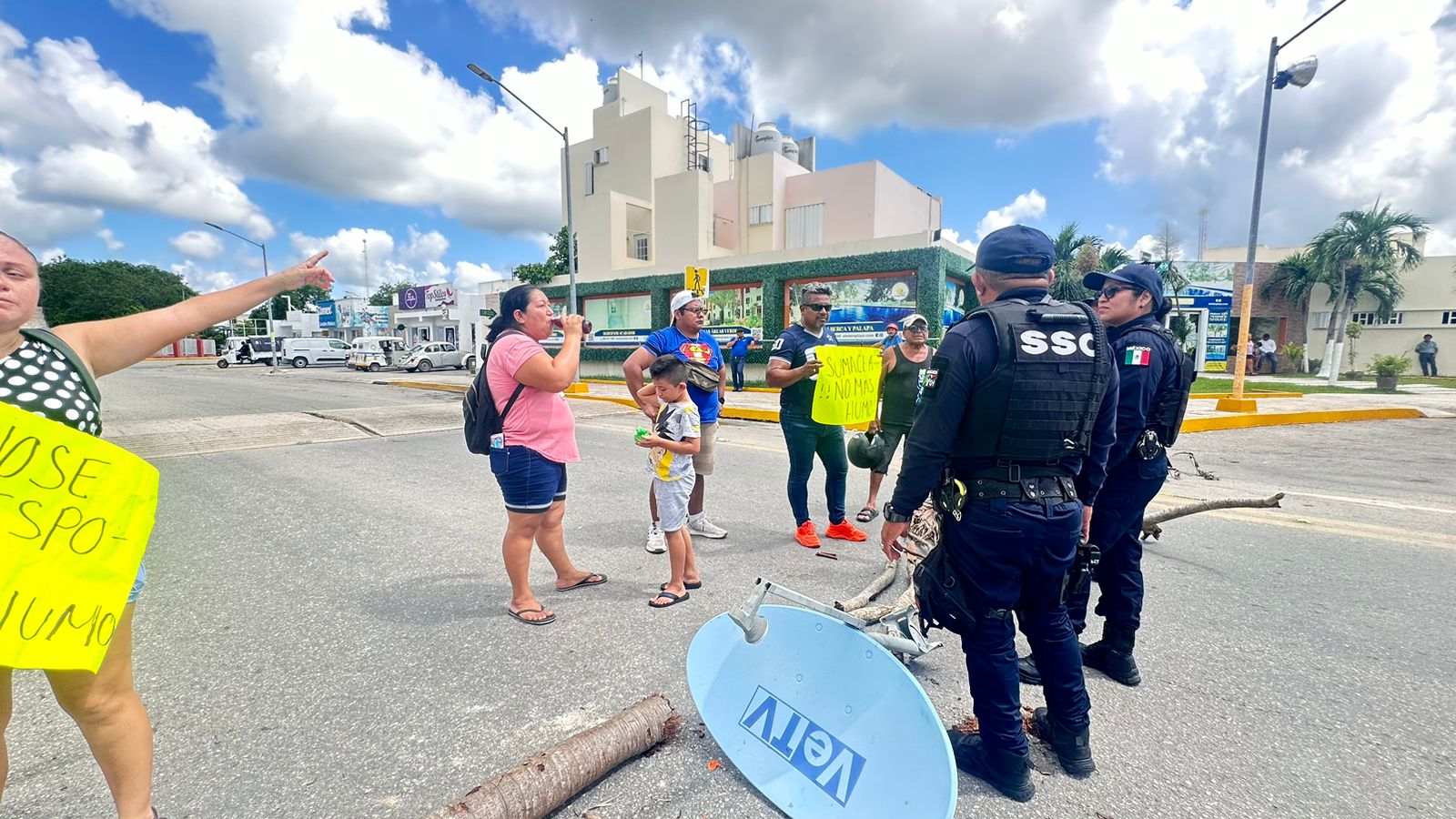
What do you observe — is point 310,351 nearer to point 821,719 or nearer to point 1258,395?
point 821,719

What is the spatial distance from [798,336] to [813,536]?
1475 millimetres

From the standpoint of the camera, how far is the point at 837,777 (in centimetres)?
181

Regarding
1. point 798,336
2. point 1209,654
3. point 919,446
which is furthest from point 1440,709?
point 798,336

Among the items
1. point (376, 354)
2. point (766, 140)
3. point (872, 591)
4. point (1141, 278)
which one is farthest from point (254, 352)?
point (1141, 278)

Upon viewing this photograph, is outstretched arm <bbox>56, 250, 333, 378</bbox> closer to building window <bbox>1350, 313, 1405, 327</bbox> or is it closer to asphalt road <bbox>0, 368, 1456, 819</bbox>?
asphalt road <bbox>0, 368, 1456, 819</bbox>

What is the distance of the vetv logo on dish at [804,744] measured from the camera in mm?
A: 1787

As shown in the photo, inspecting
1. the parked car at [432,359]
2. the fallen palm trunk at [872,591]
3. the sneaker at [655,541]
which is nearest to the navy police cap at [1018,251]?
the fallen palm trunk at [872,591]

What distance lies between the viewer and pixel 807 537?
4492 mm

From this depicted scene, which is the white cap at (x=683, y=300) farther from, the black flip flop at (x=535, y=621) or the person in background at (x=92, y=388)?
the person in background at (x=92, y=388)

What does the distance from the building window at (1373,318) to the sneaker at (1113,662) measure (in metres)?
36.6

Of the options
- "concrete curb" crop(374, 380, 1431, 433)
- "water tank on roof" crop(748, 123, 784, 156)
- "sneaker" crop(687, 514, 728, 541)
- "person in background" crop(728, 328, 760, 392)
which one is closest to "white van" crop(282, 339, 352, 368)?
"water tank on roof" crop(748, 123, 784, 156)

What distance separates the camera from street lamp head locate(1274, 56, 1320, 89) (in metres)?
10.3

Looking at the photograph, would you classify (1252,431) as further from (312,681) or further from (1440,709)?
(312,681)

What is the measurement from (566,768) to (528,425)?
1679mm
